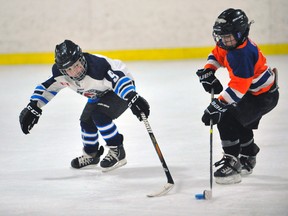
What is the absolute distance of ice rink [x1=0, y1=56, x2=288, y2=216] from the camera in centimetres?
299

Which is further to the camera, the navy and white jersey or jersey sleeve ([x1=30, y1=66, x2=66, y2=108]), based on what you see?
jersey sleeve ([x1=30, y1=66, x2=66, y2=108])

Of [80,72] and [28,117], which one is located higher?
[80,72]

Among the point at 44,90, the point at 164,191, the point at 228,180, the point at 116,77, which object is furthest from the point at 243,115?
the point at 44,90

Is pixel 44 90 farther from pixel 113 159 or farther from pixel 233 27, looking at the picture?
pixel 233 27

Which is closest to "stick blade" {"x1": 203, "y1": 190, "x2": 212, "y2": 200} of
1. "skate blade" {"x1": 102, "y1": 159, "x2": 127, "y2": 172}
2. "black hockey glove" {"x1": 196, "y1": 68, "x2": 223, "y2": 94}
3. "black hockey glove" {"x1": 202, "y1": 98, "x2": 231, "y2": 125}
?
"black hockey glove" {"x1": 202, "y1": 98, "x2": 231, "y2": 125}

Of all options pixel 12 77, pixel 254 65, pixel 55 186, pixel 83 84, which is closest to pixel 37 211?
pixel 55 186

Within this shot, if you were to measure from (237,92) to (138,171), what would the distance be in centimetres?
85

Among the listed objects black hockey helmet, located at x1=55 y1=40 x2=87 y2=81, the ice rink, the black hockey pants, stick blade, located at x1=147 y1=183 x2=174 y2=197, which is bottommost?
the ice rink

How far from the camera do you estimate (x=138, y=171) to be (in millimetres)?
3754

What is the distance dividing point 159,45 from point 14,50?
2.46 meters

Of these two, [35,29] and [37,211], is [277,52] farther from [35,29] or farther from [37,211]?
[37,211]

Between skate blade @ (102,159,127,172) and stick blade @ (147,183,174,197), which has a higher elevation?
stick blade @ (147,183,174,197)

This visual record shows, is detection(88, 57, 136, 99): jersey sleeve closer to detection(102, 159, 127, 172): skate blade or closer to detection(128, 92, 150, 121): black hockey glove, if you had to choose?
detection(128, 92, 150, 121): black hockey glove

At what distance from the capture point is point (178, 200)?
3.08 meters
